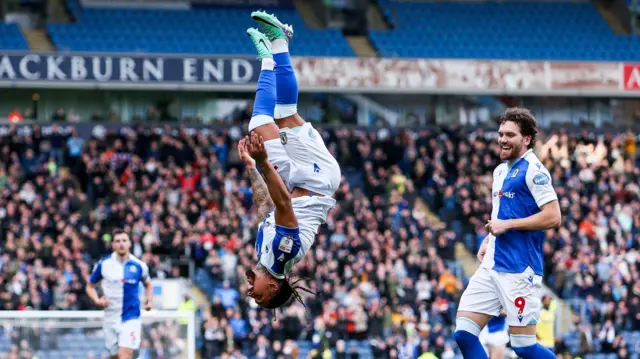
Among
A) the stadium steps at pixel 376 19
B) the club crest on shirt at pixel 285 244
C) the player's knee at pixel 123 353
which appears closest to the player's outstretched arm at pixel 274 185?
the club crest on shirt at pixel 285 244

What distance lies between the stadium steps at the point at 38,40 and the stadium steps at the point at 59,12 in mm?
686

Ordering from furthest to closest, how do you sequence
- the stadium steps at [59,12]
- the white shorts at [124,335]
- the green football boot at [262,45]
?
the stadium steps at [59,12]
the white shorts at [124,335]
the green football boot at [262,45]

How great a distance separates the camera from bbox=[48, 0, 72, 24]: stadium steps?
3167 centimetres

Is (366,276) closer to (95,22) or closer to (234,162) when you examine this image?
(234,162)

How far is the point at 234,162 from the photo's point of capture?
27297 mm

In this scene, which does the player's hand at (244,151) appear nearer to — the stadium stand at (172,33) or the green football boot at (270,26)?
the green football boot at (270,26)

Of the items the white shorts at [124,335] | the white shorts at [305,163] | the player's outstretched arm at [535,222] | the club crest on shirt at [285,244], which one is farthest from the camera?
the white shorts at [124,335]

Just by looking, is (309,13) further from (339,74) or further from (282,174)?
(282,174)

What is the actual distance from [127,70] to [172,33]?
3288mm

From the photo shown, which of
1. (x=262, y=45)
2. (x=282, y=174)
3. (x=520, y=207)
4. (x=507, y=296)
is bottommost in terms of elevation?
(x=507, y=296)

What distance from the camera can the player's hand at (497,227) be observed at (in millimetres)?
9039

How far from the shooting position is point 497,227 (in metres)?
9.06

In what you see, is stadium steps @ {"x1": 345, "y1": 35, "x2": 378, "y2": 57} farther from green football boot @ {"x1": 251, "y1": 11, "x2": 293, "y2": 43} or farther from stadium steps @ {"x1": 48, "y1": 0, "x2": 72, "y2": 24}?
green football boot @ {"x1": 251, "y1": 11, "x2": 293, "y2": 43}

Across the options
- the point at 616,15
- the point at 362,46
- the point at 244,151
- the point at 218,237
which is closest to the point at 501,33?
the point at 616,15
